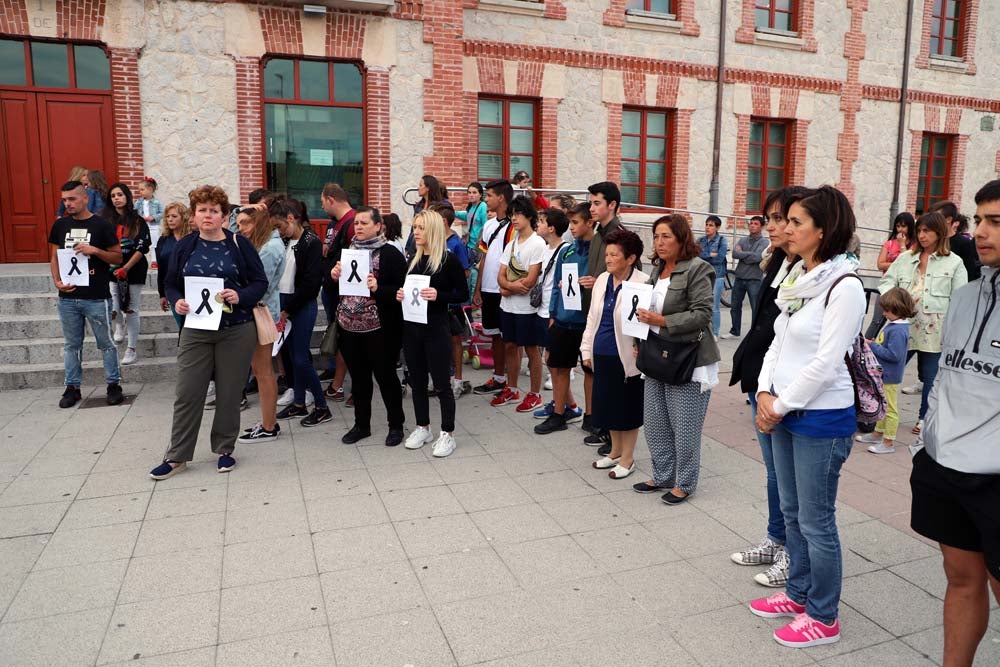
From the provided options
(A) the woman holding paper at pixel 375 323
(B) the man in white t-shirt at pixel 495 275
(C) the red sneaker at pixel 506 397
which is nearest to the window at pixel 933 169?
(B) the man in white t-shirt at pixel 495 275

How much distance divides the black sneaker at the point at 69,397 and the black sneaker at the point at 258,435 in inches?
90.7

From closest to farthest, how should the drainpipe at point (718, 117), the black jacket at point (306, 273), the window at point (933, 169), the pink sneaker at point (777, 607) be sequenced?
the pink sneaker at point (777, 607)
the black jacket at point (306, 273)
the drainpipe at point (718, 117)
the window at point (933, 169)

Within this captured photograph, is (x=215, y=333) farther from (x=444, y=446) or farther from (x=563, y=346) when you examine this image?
(x=563, y=346)

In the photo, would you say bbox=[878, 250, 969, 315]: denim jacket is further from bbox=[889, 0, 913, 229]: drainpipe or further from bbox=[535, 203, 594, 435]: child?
bbox=[889, 0, 913, 229]: drainpipe

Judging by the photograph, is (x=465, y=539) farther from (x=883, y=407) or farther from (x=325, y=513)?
(x=883, y=407)

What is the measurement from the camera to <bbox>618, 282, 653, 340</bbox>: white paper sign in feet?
15.7

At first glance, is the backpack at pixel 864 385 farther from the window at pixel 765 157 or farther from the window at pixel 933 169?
the window at pixel 933 169

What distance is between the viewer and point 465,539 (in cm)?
436

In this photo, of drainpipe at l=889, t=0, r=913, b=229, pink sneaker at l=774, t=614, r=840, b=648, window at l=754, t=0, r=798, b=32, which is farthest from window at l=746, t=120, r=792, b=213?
pink sneaker at l=774, t=614, r=840, b=648

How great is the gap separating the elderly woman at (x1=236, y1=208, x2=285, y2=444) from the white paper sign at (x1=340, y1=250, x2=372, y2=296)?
810mm

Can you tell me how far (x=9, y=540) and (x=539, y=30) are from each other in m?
12.5

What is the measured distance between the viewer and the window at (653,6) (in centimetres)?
1484

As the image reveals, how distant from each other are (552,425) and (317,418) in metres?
2.26

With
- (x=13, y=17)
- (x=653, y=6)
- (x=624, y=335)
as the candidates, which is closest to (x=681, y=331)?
(x=624, y=335)
